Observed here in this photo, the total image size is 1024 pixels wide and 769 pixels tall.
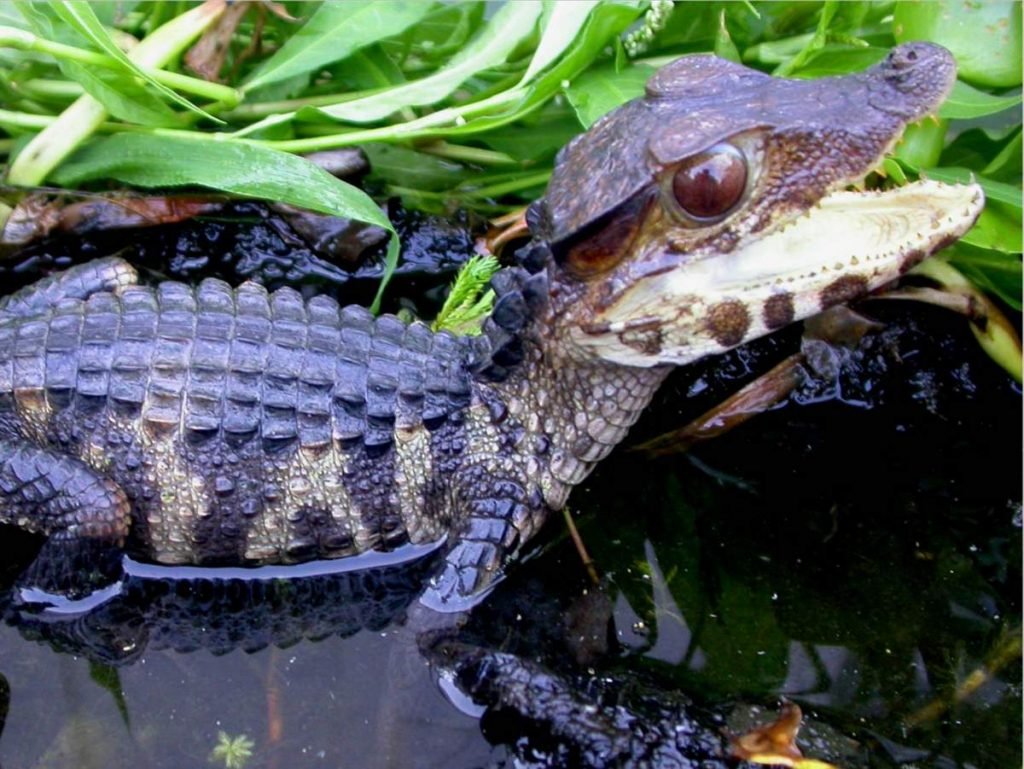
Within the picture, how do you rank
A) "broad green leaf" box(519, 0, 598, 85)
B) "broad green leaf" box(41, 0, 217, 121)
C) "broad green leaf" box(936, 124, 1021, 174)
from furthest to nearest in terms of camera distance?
"broad green leaf" box(936, 124, 1021, 174) → "broad green leaf" box(519, 0, 598, 85) → "broad green leaf" box(41, 0, 217, 121)

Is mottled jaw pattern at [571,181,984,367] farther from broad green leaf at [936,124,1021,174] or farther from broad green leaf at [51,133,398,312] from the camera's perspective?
broad green leaf at [936,124,1021,174]

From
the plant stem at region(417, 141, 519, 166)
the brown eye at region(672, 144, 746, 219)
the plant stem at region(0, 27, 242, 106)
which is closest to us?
the brown eye at region(672, 144, 746, 219)

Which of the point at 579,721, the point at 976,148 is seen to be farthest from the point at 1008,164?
the point at 579,721

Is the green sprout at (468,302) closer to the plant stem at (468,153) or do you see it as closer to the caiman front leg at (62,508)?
the plant stem at (468,153)

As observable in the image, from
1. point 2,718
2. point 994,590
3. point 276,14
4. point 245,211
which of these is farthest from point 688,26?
point 2,718

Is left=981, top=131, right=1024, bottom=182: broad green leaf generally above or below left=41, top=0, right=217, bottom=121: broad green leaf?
below

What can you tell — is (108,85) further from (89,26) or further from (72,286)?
(72,286)

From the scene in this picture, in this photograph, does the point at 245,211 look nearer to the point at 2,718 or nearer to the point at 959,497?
the point at 2,718

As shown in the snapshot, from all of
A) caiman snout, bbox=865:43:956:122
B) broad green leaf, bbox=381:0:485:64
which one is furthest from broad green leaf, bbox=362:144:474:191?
caiman snout, bbox=865:43:956:122
